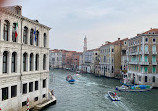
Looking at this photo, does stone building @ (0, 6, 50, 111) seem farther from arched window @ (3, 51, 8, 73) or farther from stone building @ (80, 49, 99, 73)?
stone building @ (80, 49, 99, 73)

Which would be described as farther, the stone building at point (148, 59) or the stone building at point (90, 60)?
the stone building at point (90, 60)

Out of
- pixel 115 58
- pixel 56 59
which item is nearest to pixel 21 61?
pixel 115 58

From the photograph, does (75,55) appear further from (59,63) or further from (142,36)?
(142,36)

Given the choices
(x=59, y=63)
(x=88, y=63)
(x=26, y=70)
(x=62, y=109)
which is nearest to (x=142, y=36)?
(x=62, y=109)

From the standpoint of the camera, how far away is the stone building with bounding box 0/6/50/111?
13695mm

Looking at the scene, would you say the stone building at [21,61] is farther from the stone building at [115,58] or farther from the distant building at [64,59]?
the distant building at [64,59]

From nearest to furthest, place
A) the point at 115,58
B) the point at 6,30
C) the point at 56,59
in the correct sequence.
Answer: the point at 6,30, the point at 115,58, the point at 56,59

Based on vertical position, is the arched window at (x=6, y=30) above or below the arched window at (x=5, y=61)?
above

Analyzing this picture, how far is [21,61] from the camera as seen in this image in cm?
1563

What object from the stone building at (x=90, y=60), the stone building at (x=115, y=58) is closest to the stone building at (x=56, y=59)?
the stone building at (x=90, y=60)

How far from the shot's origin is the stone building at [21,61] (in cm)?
1370

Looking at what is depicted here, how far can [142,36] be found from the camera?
1492 inches

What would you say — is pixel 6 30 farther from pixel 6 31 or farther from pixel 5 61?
pixel 5 61

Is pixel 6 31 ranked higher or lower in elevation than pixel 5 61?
higher
